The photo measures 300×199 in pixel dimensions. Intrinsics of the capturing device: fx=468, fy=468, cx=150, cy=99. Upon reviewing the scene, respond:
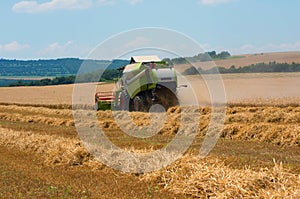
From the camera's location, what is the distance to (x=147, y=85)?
2420 centimetres

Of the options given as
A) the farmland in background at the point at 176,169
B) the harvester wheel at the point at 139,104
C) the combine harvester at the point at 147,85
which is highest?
the combine harvester at the point at 147,85

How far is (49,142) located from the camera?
1365 centimetres

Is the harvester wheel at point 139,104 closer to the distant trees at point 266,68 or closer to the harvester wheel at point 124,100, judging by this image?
the harvester wheel at point 124,100

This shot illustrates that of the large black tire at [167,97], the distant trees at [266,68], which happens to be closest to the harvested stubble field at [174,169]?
the large black tire at [167,97]

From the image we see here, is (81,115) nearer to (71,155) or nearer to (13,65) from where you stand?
(71,155)

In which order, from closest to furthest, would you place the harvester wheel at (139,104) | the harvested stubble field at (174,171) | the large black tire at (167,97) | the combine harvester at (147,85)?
the harvested stubble field at (174,171) → the combine harvester at (147,85) → the large black tire at (167,97) → the harvester wheel at (139,104)

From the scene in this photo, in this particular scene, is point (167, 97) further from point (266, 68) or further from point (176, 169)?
point (266, 68)

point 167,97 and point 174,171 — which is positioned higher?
point 167,97

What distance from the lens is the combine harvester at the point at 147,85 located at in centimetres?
2409

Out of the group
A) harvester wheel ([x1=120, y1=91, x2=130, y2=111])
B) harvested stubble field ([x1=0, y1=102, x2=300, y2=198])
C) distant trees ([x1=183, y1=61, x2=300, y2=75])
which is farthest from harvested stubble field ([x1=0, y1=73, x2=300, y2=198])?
distant trees ([x1=183, y1=61, x2=300, y2=75])

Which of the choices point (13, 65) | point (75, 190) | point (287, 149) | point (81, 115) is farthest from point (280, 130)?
point (13, 65)

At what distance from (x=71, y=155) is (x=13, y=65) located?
178 metres

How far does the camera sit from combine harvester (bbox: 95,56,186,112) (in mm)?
24094

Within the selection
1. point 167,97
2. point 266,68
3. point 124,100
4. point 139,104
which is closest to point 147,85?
point 139,104
